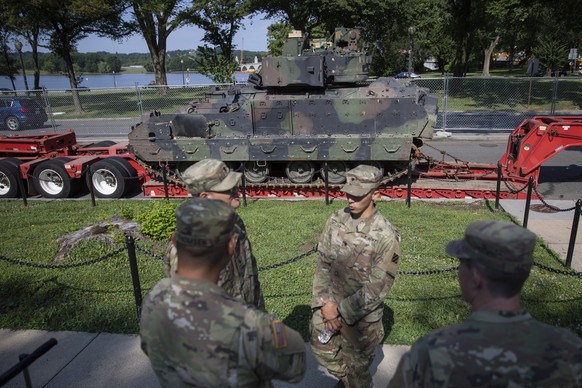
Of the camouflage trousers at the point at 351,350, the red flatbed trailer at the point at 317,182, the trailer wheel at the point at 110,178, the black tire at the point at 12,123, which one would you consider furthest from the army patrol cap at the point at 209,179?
the black tire at the point at 12,123

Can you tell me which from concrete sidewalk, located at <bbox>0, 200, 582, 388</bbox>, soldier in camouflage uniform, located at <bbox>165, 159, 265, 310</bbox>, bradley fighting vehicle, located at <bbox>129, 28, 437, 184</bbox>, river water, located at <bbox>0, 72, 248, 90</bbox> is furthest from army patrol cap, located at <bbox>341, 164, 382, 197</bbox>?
river water, located at <bbox>0, 72, 248, 90</bbox>

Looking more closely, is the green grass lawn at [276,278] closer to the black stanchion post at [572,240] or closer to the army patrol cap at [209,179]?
the black stanchion post at [572,240]

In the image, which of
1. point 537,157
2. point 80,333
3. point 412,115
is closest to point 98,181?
point 80,333

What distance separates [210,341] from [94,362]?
3418 millimetres

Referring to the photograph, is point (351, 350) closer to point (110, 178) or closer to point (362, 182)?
point (362, 182)

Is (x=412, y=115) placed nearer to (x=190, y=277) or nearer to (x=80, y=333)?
(x=80, y=333)

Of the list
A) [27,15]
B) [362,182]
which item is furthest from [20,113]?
[362,182]

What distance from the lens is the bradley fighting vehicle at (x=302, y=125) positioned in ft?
33.7

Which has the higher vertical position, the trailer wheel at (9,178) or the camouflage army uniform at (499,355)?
the camouflage army uniform at (499,355)

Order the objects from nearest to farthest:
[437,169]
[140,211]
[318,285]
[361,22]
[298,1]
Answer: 1. [318,285]
2. [140,211]
3. [437,169]
4. [298,1]
5. [361,22]

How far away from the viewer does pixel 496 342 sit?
6.34 feet

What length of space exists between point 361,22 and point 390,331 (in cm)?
3115

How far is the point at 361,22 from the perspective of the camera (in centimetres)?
3294

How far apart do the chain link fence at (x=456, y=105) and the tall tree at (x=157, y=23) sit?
2462mm
